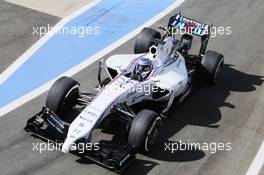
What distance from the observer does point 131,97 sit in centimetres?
1266

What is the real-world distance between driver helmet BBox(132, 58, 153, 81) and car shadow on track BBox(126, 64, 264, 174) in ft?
3.91

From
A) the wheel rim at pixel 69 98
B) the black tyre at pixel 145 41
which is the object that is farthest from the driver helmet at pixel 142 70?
the black tyre at pixel 145 41

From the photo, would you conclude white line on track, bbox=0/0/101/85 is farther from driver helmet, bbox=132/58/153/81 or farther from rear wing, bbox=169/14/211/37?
rear wing, bbox=169/14/211/37

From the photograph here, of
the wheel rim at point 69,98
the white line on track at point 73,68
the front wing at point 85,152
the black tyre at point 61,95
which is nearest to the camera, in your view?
the front wing at point 85,152

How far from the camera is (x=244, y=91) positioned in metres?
15.1

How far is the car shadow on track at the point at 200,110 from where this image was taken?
12180 mm

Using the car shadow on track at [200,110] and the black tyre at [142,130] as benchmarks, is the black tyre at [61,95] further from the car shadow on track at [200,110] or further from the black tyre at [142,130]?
the car shadow on track at [200,110]

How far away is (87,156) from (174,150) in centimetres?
214

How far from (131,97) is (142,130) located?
4.46 ft

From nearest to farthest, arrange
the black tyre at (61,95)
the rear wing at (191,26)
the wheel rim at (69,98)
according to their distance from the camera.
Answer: the black tyre at (61,95), the wheel rim at (69,98), the rear wing at (191,26)

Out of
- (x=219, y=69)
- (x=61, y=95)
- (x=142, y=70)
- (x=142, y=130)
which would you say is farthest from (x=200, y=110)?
(x=61, y=95)

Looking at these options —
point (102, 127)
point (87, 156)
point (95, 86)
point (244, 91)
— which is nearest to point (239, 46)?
point (244, 91)

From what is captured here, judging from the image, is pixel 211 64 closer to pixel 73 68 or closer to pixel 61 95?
pixel 73 68

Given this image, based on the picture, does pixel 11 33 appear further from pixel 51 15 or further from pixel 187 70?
pixel 187 70
